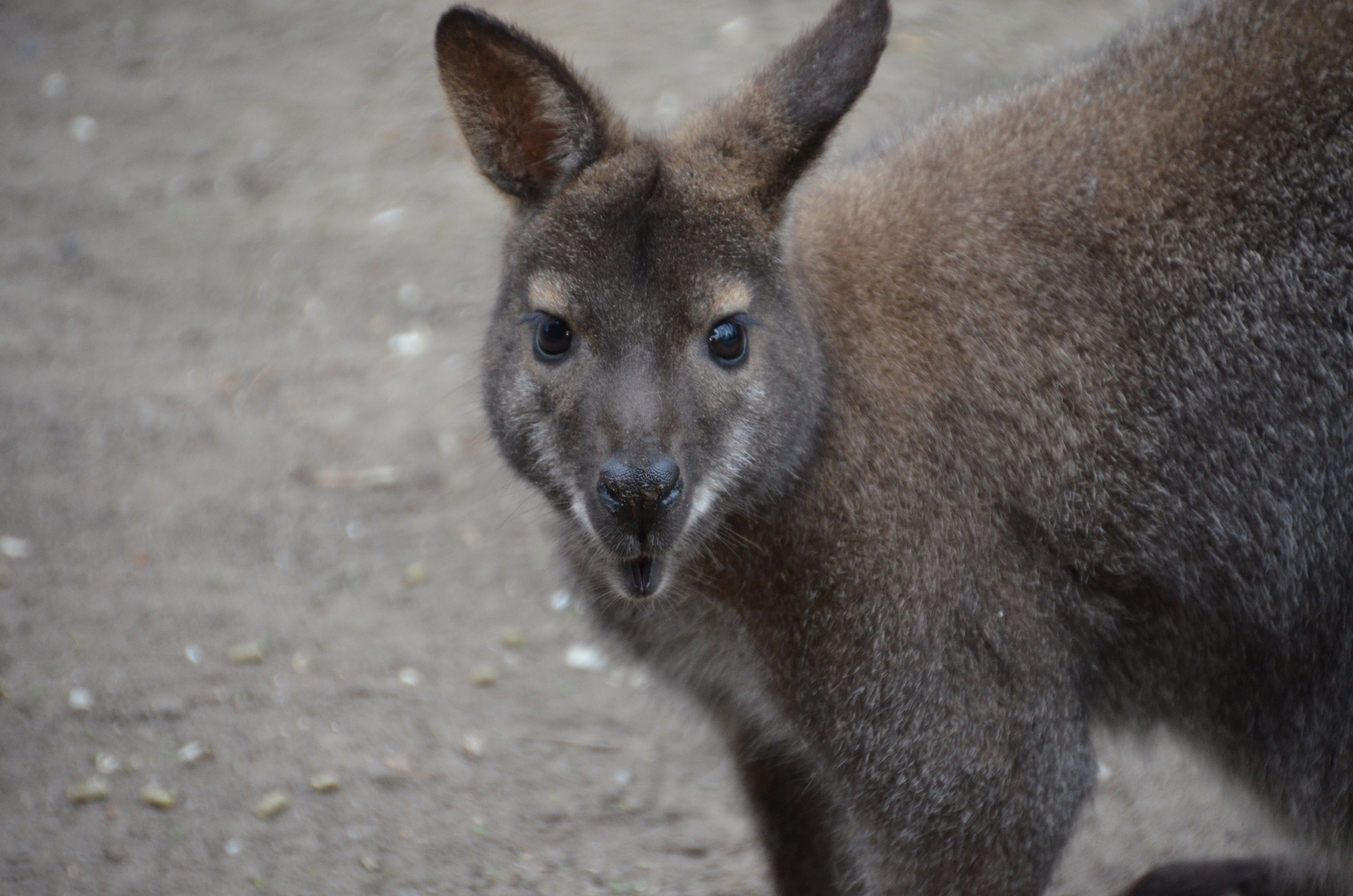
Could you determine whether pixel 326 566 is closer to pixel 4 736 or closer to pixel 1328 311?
pixel 4 736

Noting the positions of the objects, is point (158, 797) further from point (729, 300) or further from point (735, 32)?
point (735, 32)

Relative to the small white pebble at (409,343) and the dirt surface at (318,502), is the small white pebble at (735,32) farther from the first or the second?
the small white pebble at (409,343)

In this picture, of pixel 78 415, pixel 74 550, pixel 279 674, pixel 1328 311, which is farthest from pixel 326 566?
pixel 1328 311

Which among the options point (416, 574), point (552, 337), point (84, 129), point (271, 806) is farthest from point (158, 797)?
point (84, 129)

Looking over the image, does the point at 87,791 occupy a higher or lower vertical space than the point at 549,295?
lower

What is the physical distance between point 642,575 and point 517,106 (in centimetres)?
115

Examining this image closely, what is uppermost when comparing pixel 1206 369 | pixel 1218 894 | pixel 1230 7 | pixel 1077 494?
pixel 1230 7

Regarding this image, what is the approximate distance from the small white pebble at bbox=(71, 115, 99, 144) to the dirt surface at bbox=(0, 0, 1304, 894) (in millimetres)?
24

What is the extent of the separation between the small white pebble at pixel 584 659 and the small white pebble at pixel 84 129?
5.26 metres

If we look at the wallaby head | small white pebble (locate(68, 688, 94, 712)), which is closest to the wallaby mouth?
the wallaby head

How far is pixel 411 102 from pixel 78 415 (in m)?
3.02

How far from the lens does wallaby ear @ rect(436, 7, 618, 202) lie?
301 centimetres

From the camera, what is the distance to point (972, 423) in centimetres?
327

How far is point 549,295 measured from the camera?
3037 mm
